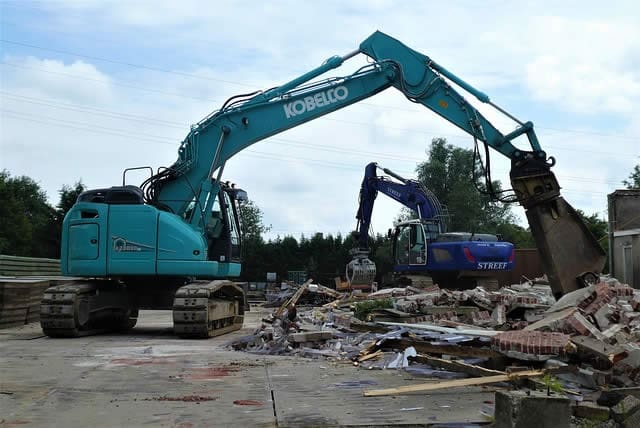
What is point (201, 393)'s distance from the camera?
22.3 feet

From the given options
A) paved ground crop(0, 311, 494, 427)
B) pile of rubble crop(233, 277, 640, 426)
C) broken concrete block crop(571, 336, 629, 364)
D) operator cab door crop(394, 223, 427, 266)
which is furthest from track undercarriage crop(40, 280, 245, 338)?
operator cab door crop(394, 223, 427, 266)

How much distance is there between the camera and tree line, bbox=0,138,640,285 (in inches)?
1800

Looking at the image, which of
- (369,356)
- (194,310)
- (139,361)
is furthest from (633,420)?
(194,310)

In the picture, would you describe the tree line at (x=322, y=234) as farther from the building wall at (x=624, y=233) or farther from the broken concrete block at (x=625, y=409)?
the broken concrete block at (x=625, y=409)

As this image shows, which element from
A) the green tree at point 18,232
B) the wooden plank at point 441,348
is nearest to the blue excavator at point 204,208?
the wooden plank at point 441,348

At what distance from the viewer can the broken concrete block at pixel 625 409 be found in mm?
5004

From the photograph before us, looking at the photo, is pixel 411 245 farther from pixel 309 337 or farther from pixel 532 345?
pixel 532 345

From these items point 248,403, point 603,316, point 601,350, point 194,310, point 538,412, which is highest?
point 603,316

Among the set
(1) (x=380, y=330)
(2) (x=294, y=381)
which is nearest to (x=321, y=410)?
(2) (x=294, y=381)

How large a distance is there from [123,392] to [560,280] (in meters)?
6.46

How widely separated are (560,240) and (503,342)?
3.55 metres

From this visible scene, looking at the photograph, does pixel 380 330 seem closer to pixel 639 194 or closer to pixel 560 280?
pixel 560 280

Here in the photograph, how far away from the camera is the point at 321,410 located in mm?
5938

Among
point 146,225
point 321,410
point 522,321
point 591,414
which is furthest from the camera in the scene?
point 146,225
